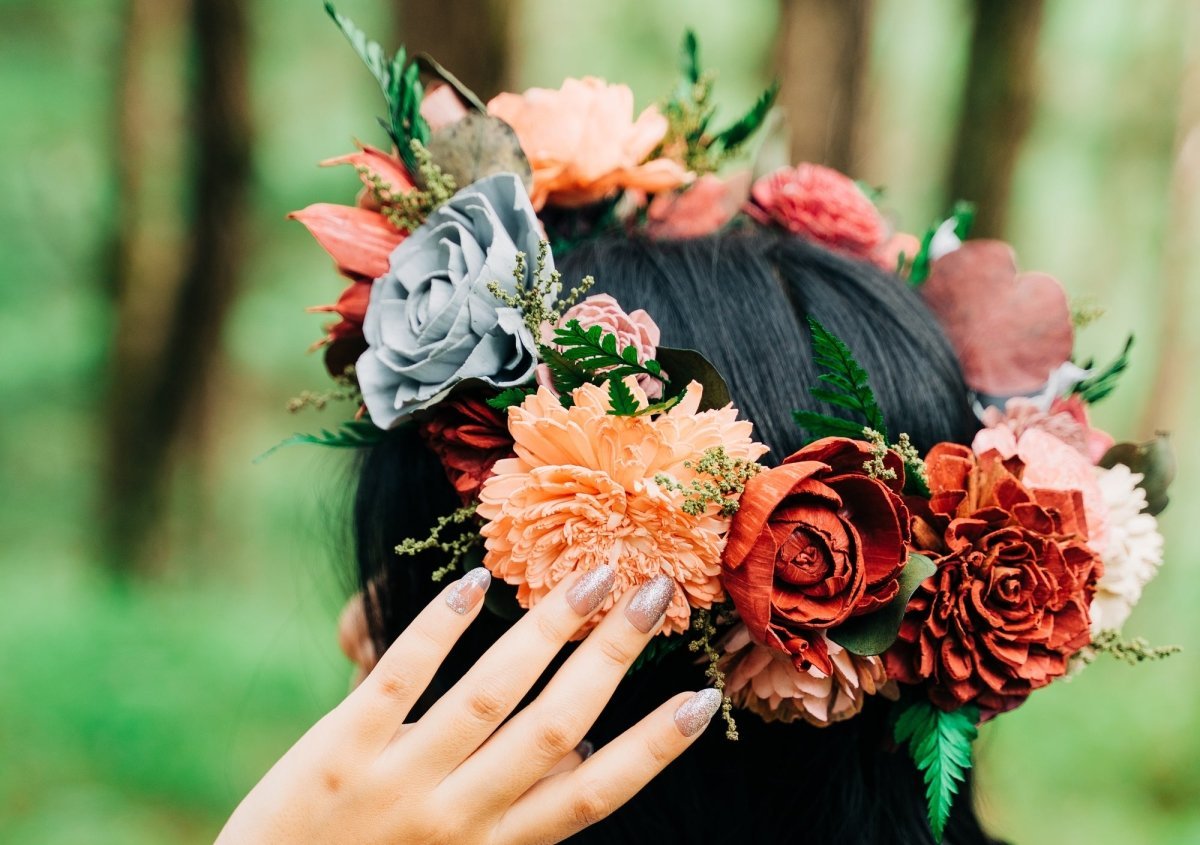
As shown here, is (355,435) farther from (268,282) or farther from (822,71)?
(822,71)

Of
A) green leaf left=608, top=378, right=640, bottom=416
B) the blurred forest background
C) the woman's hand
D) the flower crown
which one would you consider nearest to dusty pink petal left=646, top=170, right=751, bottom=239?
the flower crown

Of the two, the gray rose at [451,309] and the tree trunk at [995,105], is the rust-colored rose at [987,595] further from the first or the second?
the tree trunk at [995,105]

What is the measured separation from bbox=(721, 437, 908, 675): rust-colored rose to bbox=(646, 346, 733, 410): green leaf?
0.07 m

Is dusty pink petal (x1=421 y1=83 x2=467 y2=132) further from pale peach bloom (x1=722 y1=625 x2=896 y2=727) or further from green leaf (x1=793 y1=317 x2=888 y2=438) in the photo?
pale peach bloom (x1=722 y1=625 x2=896 y2=727)

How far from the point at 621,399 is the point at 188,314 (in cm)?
158

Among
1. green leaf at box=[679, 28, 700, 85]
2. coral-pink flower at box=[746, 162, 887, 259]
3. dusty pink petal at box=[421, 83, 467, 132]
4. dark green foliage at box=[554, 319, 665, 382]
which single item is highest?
green leaf at box=[679, 28, 700, 85]

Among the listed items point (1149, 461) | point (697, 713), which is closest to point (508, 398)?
point (697, 713)

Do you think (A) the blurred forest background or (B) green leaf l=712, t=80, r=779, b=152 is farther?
(A) the blurred forest background

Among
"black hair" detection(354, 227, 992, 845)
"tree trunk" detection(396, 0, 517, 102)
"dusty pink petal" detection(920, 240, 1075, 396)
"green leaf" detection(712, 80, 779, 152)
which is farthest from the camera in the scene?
"tree trunk" detection(396, 0, 517, 102)

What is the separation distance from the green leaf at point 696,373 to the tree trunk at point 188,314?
4.92 feet

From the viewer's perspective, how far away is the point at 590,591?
0.58 m

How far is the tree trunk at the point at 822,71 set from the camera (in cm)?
185

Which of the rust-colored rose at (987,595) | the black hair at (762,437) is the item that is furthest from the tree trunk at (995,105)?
the rust-colored rose at (987,595)

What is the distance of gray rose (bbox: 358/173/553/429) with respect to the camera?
63 centimetres
